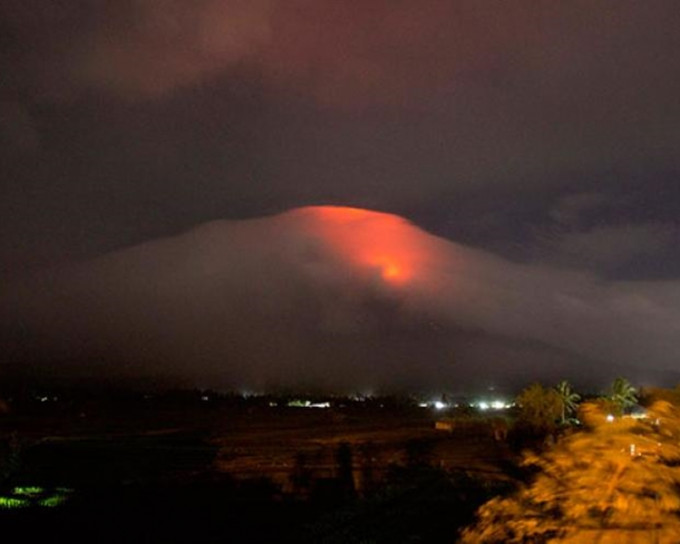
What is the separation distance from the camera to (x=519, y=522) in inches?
215

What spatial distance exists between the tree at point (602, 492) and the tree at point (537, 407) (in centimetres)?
5753

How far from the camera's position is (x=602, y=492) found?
517 centimetres

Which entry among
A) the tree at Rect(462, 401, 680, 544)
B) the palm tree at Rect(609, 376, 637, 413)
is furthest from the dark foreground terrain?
the tree at Rect(462, 401, 680, 544)

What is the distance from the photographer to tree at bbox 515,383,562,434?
6193 cm

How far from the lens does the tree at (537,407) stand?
61.9 meters

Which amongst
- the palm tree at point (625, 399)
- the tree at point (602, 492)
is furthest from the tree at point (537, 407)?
the tree at point (602, 492)

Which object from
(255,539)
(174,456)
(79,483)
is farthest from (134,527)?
(174,456)

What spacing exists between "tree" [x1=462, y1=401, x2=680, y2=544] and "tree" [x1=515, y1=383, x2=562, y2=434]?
57526mm

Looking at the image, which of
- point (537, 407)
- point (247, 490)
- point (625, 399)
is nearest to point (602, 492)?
point (625, 399)

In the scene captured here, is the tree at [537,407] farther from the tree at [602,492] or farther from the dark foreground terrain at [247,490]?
the tree at [602,492]

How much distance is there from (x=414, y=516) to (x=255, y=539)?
5147 millimetres

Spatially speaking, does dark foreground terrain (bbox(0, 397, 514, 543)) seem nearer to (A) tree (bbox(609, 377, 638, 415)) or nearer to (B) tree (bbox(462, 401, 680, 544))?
(A) tree (bbox(609, 377, 638, 415))

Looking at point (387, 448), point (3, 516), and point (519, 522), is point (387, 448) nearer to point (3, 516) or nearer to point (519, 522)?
point (3, 516)

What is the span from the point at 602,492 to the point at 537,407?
199ft
